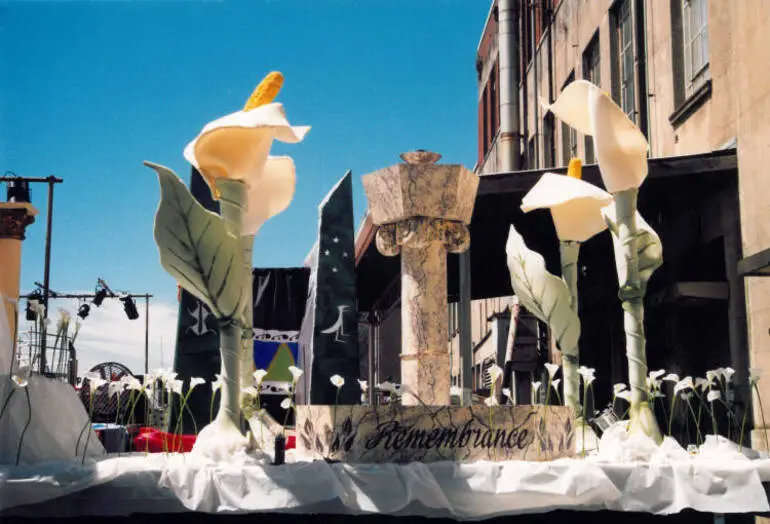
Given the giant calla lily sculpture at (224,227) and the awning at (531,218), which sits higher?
the awning at (531,218)

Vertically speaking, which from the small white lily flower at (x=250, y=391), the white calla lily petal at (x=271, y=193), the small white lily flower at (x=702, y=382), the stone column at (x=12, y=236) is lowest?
the small white lily flower at (x=250, y=391)

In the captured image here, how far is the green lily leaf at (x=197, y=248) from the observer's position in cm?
541

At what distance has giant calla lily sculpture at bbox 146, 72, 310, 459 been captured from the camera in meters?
5.45

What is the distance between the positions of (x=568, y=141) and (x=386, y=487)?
1538 centimetres

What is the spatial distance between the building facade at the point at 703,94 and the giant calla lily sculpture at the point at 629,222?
7.03 feet

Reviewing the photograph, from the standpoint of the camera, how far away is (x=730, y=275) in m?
10.8

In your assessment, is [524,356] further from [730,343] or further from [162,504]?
[162,504]

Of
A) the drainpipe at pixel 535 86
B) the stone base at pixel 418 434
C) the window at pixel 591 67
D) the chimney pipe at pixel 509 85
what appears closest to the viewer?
the stone base at pixel 418 434

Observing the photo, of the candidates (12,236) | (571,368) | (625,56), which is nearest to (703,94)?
(625,56)

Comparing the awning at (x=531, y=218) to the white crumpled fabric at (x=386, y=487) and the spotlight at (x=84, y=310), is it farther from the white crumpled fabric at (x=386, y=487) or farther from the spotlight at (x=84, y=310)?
the spotlight at (x=84, y=310)

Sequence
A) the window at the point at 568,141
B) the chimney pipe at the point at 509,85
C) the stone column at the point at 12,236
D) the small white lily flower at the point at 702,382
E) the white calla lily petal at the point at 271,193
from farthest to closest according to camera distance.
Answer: the chimney pipe at the point at 509,85, the window at the point at 568,141, the stone column at the point at 12,236, the white calla lily petal at the point at 271,193, the small white lily flower at the point at 702,382

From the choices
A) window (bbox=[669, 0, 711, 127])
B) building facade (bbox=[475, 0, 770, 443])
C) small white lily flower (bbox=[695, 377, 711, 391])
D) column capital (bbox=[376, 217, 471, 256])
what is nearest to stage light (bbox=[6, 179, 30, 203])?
building facade (bbox=[475, 0, 770, 443])

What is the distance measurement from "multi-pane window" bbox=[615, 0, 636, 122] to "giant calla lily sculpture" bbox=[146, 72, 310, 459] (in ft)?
32.8

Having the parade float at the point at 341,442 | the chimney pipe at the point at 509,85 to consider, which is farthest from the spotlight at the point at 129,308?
A: the parade float at the point at 341,442
